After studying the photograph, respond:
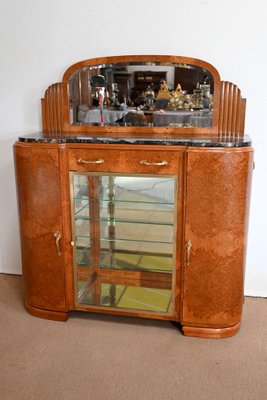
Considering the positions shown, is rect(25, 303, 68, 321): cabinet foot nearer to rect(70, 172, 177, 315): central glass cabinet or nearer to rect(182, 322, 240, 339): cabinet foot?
rect(70, 172, 177, 315): central glass cabinet

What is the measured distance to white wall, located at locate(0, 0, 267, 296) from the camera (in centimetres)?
234

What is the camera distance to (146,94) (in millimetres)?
2404

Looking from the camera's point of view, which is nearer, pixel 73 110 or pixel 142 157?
pixel 142 157

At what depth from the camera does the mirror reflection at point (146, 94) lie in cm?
237

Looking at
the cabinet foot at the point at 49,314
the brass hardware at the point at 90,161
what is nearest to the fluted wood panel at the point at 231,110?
the brass hardware at the point at 90,161

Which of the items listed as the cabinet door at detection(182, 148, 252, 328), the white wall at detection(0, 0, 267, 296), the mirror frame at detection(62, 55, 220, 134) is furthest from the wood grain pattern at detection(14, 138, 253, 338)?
the white wall at detection(0, 0, 267, 296)

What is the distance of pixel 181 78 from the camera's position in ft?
7.79

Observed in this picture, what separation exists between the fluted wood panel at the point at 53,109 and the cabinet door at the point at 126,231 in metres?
0.50

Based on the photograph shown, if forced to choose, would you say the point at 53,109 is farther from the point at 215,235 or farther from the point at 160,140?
the point at 215,235

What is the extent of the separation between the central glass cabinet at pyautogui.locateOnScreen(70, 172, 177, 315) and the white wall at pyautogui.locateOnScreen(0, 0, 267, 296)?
0.64 meters

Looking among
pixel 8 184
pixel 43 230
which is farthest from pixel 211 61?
pixel 8 184

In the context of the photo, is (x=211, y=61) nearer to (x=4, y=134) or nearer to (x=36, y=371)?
(x=4, y=134)

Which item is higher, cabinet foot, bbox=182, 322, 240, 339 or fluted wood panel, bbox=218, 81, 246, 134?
fluted wood panel, bbox=218, 81, 246, 134

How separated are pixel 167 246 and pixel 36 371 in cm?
91
